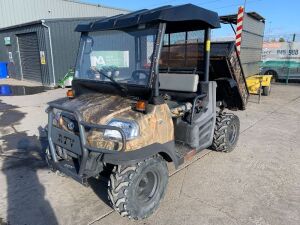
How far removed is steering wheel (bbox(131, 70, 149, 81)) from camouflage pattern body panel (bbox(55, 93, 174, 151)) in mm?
281

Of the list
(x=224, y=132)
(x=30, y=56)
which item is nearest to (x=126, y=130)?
(x=224, y=132)

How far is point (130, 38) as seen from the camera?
3.25 m

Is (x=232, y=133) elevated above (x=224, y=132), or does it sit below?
below

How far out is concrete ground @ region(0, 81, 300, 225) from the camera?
125 inches

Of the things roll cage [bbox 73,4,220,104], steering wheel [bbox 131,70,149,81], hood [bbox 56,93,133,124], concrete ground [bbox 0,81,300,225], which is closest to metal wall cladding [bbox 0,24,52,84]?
concrete ground [bbox 0,81,300,225]

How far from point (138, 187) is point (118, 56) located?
5.36 ft

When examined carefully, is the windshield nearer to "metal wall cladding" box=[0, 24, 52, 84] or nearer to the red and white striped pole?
the red and white striped pole

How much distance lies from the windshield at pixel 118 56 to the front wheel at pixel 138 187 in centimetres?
96

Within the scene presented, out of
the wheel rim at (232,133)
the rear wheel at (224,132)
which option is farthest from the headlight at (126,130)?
the wheel rim at (232,133)

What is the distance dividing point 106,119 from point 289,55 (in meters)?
14.5

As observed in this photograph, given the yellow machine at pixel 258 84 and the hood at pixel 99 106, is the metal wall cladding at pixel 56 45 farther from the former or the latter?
the hood at pixel 99 106

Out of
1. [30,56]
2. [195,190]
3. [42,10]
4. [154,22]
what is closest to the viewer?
[154,22]

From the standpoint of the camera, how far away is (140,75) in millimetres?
3197

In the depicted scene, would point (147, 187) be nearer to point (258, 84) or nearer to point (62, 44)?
point (258, 84)
